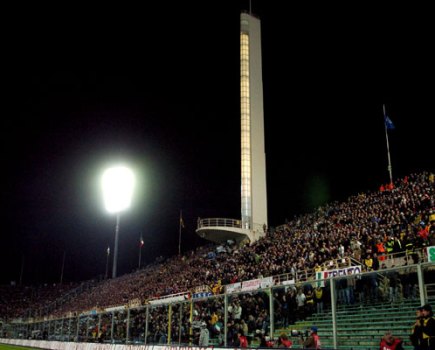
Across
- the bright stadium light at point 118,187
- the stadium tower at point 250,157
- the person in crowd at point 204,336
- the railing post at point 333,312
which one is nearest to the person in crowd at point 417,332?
the railing post at point 333,312

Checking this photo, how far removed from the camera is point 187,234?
9150 cm

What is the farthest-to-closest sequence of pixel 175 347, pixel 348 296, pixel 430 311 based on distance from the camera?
pixel 175 347
pixel 348 296
pixel 430 311

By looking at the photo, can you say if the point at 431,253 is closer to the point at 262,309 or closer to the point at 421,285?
the point at 262,309

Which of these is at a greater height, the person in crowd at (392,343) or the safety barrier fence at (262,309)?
the safety barrier fence at (262,309)

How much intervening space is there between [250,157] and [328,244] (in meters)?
24.9

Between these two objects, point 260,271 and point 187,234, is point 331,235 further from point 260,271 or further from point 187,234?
point 187,234

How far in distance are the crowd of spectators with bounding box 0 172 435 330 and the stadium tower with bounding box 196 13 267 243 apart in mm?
2476

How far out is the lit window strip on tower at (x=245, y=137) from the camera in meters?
48.1

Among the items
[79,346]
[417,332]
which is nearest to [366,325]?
[417,332]

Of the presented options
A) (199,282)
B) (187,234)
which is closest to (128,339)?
(199,282)

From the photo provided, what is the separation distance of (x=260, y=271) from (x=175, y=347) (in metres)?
14.3

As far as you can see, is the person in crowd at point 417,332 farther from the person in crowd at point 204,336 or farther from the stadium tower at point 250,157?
the stadium tower at point 250,157

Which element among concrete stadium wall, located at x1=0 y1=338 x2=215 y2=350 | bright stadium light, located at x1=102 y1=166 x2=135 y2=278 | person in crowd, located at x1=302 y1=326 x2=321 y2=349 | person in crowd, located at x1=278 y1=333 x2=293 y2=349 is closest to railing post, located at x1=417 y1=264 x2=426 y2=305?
person in crowd, located at x1=302 y1=326 x2=321 y2=349

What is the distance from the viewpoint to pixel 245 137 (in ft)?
166
